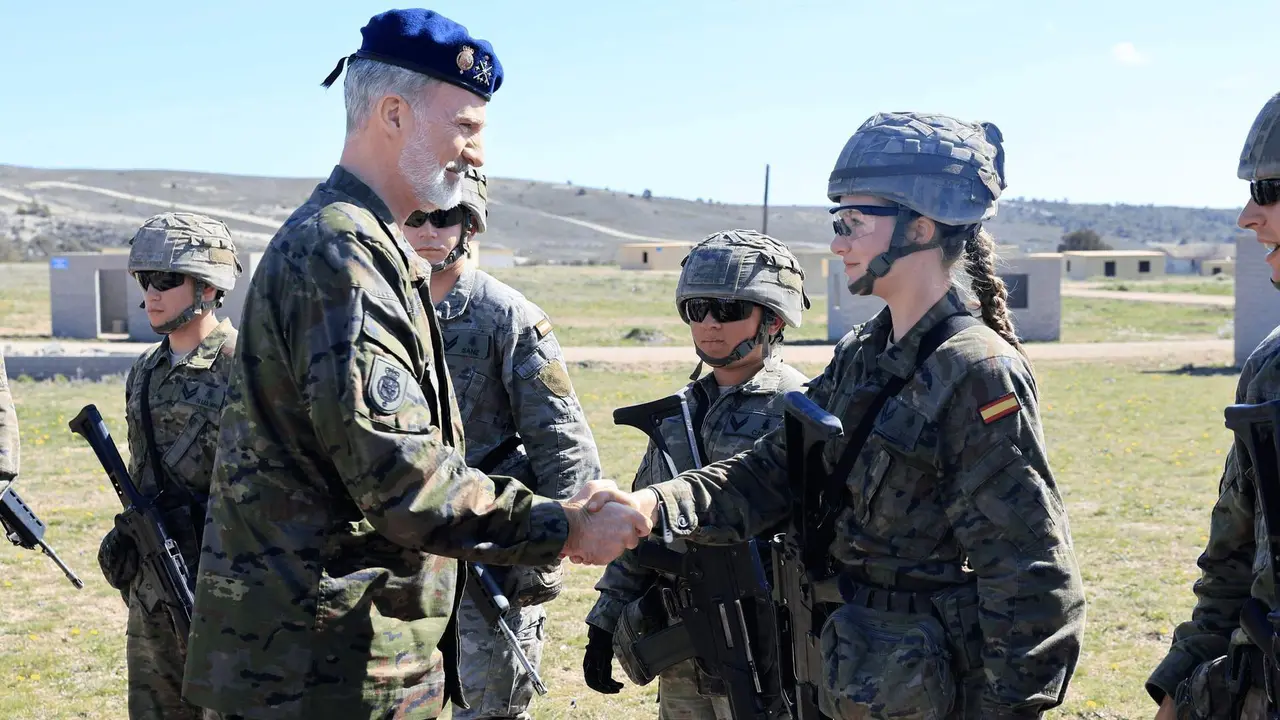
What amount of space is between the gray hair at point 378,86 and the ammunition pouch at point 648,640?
196 centimetres

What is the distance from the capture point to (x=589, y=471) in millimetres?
4621

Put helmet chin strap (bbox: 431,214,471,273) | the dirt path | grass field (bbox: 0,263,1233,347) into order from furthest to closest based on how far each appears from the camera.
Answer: the dirt path < grass field (bbox: 0,263,1233,347) < helmet chin strap (bbox: 431,214,471,273)

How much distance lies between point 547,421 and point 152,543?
4.97ft

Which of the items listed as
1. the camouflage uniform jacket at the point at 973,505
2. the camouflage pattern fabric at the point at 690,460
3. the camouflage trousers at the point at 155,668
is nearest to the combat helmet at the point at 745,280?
the camouflage pattern fabric at the point at 690,460

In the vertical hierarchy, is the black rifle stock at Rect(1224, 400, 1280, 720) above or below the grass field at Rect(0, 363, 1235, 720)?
above

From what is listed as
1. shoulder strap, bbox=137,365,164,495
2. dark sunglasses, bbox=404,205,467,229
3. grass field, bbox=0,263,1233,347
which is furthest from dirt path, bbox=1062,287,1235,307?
shoulder strap, bbox=137,365,164,495

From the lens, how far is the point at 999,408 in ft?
9.88

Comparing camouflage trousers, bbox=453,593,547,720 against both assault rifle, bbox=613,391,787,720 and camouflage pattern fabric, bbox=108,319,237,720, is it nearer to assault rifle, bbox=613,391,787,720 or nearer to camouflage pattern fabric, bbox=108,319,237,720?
assault rifle, bbox=613,391,787,720

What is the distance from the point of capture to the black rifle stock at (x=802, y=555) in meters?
3.36

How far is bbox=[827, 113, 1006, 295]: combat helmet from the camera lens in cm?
327

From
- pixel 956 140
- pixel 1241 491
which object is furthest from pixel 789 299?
pixel 1241 491

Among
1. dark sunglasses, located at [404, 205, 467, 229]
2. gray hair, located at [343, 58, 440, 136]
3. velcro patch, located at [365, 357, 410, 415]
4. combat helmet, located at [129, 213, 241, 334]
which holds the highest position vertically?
gray hair, located at [343, 58, 440, 136]

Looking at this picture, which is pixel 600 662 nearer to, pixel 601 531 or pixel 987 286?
pixel 601 531

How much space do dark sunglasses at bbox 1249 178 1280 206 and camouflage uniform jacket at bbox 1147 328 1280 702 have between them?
31 centimetres
